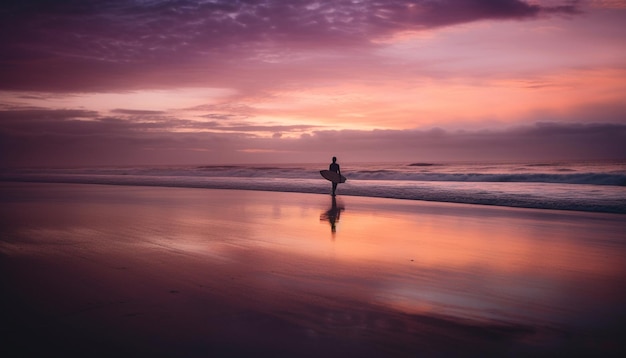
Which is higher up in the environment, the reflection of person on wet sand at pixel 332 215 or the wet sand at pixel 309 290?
the reflection of person on wet sand at pixel 332 215

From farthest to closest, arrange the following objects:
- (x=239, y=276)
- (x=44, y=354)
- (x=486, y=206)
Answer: (x=486, y=206)
(x=239, y=276)
(x=44, y=354)

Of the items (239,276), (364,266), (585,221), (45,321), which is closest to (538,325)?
(364,266)

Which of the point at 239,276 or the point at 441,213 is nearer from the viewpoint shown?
the point at 239,276

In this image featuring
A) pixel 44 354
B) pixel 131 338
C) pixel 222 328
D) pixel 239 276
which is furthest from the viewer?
pixel 239 276

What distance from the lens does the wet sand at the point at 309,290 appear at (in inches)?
141

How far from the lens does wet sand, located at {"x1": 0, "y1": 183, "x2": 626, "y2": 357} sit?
358 centimetres

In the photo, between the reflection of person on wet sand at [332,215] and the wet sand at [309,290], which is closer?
the wet sand at [309,290]

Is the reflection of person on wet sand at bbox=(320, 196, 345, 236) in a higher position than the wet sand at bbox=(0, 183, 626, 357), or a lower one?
higher

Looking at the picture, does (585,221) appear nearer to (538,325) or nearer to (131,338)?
(538,325)

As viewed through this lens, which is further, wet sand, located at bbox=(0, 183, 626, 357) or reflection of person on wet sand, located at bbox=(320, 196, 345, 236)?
reflection of person on wet sand, located at bbox=(320, 196, 345, 236)

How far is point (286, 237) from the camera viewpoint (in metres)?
8.78

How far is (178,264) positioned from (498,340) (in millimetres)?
4338

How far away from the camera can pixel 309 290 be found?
5.06 meters

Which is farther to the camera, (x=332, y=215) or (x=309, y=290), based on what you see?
(x=332, y=215)
